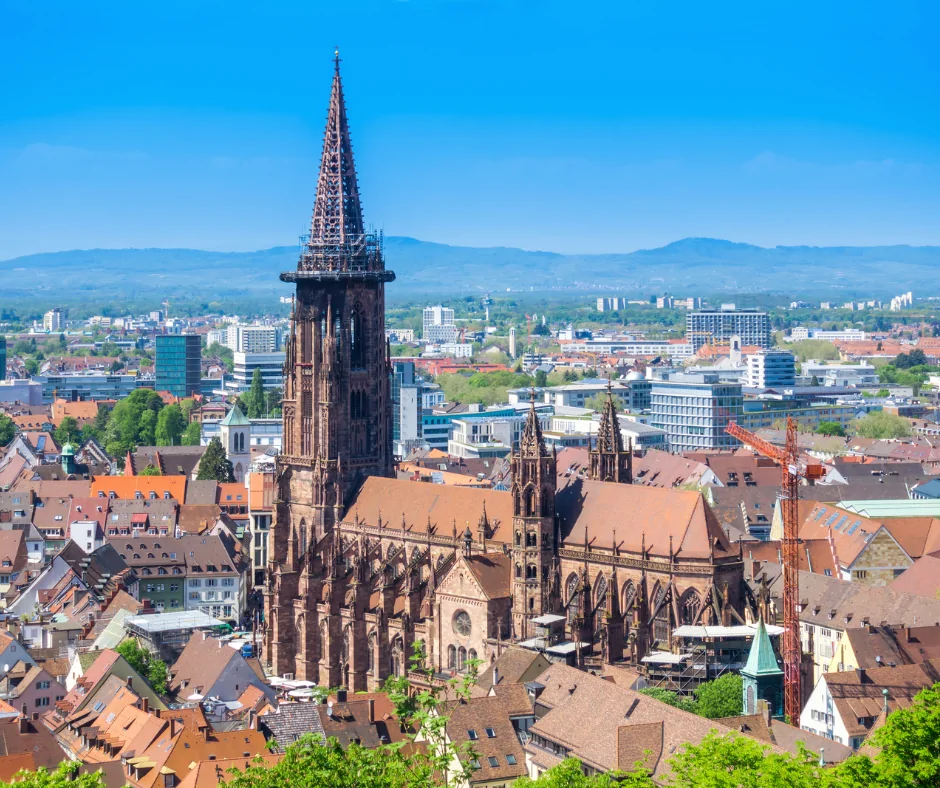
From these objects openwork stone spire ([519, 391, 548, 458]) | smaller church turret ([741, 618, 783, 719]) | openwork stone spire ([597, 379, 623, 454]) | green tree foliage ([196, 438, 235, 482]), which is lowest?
green tree foliage ([196, 438, 235, 482])

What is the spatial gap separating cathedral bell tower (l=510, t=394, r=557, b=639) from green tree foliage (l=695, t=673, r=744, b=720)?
1710 centimetres

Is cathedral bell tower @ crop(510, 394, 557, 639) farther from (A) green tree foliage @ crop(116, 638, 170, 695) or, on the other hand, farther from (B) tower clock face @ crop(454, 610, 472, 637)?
(A) green tree foliage @ crop(116, 638, 170, 695)

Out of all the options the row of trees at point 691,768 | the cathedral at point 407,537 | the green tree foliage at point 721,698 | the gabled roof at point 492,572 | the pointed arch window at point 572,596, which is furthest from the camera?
the gabled roof at point 492,572

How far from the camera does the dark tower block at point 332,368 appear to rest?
424ft

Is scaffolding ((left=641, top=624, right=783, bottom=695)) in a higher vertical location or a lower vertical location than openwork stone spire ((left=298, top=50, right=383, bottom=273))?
lower

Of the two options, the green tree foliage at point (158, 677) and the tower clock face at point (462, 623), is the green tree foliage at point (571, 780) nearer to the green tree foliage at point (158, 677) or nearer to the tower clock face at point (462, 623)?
the green tree foliage at point (158, 677)

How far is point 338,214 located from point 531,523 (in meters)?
34.3

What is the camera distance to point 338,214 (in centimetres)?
13112

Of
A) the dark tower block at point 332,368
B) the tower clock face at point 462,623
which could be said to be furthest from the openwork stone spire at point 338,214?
the tower clock face at point 462,623

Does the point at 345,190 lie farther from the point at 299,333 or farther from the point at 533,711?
the point at 533,711

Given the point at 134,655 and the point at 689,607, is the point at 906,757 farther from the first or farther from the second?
the point at 134,655

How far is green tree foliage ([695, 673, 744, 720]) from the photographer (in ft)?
298

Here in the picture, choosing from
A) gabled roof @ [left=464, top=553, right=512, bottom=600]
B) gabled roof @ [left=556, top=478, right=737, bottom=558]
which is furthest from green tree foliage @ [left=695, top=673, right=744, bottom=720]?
gabled roof @ [left=464, top=553, right=512, bottom=600]

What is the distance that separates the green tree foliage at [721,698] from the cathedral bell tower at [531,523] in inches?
673
